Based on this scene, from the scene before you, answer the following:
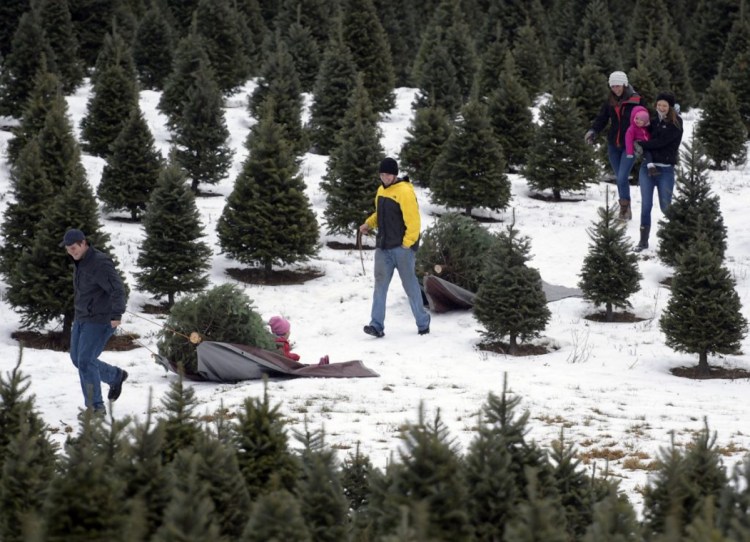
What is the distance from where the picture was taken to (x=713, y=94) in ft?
76.0

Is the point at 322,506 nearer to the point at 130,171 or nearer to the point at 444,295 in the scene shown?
the point at 444,295

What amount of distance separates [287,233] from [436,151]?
19.1ft

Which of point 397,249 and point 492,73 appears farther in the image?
point 492,73

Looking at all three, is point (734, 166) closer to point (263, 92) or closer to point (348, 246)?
point (348, 246)

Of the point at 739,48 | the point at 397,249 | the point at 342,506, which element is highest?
the point at 739,48

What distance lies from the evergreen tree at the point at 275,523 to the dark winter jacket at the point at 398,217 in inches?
337

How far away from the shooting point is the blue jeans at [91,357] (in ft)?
35.0

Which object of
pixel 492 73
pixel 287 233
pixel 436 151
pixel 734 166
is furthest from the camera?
pixel 492 73

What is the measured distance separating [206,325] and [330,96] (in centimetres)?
1370

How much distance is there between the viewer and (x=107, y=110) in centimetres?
2278

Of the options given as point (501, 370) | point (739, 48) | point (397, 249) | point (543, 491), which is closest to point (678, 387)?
point (501, 370)

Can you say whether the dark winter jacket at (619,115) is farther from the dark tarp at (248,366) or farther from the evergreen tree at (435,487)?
the evergreen tree at (435,487)

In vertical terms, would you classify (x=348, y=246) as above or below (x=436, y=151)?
below

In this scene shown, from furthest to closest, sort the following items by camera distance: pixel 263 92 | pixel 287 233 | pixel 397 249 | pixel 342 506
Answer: pixel 263 92 → pixel 287 233 → pixel 397 249 → pixel 342 506
